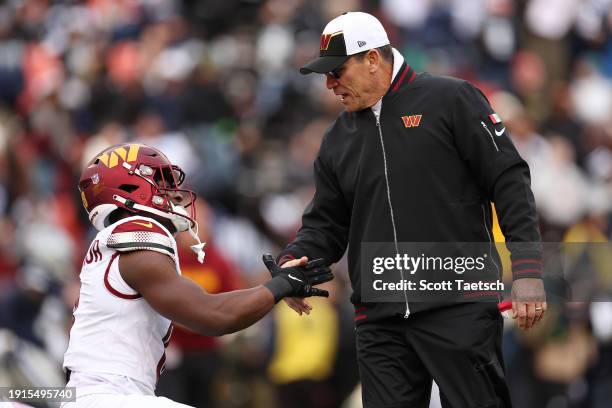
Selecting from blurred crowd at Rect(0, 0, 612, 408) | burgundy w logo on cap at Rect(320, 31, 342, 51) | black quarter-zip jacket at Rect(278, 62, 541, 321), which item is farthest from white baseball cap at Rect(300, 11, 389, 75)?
blurred crowd at Rect(0, 0, 612, 408)

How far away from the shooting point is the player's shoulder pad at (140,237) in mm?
5406

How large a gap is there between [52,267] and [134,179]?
7046 mm

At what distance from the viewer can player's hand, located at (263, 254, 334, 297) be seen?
581cm

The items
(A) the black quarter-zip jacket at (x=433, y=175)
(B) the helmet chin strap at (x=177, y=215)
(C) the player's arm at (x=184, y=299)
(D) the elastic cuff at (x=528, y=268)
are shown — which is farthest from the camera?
(A) the black quarter-zip jacket at (x=433, y=175)

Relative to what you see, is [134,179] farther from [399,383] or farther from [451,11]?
[451,11]

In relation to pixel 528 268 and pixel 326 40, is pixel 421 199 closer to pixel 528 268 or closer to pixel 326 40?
pixel 528 268

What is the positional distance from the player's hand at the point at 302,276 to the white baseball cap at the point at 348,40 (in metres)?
1.00

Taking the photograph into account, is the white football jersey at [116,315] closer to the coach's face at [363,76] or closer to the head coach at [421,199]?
the head coach at [421,199]

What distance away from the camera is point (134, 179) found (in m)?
5.71

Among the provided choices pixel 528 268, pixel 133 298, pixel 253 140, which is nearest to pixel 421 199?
pixel 528 268

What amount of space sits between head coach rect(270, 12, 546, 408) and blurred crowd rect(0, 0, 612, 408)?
2.43m

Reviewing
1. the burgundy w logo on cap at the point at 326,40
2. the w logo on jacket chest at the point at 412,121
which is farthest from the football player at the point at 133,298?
the burgundy w logo on cap at the point at 326,40

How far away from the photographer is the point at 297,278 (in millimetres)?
5867

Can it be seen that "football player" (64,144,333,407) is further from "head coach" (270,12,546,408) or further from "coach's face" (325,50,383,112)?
"coach's face" (325,50,383,112)
